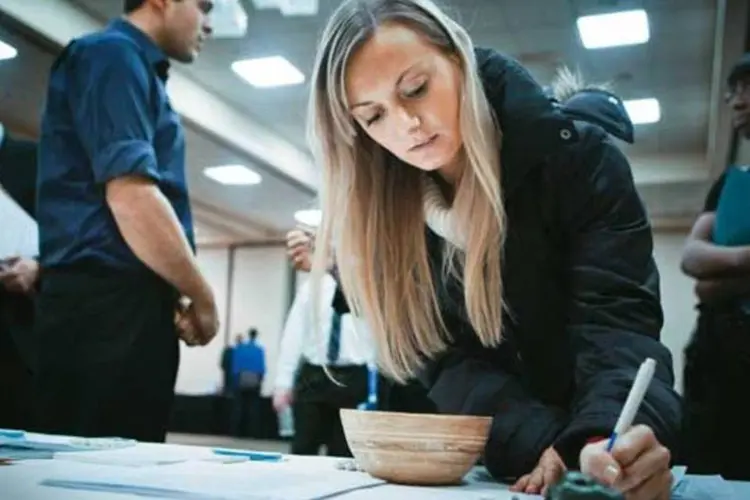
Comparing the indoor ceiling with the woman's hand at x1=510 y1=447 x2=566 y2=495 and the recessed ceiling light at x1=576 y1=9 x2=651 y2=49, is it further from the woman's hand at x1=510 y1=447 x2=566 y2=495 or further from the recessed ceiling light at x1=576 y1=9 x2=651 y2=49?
the woman's hand at x1=510 y1=447 x2=566 y2=495

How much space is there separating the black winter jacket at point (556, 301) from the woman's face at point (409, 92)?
0.05 meters

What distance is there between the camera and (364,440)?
1.88 ft

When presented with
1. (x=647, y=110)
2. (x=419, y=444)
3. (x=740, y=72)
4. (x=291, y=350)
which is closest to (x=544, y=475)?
(x=419, y=444)

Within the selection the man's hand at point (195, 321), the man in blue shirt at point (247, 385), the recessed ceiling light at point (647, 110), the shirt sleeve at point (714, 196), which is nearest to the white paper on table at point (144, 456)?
the man's hand at point (195, 321)

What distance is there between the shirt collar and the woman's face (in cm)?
47

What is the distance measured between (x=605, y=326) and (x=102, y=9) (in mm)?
3085

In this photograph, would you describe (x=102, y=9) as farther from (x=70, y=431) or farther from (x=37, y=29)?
(x=70, y=431)

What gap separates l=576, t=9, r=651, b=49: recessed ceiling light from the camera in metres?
2.63

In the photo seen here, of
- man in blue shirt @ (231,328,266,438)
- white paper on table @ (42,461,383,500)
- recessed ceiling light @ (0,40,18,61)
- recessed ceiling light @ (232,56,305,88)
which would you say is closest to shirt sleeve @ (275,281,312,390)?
recessed ceiling light @ (0,40,18,61)

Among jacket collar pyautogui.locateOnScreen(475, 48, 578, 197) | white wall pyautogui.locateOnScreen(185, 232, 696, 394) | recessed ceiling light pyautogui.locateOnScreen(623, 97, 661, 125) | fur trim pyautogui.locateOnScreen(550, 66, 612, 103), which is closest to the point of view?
jacket collar pyautogui.locateOnScreen(475, 48, 578, 197)

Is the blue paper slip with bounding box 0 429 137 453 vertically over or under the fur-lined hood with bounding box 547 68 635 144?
under

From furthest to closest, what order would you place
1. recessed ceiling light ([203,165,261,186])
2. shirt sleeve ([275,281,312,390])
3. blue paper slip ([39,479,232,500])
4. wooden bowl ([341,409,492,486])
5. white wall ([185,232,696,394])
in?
white wall ([185,232,696,394]) → recessed ceiling light ([203,165,261,186]) → shirt sleeve ([275,281,312,390]) → wooden bowl ([341,409,492,486]) → blue paper slip ([39,479,232,500])

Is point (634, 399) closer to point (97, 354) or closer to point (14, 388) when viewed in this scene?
point (97, 354)

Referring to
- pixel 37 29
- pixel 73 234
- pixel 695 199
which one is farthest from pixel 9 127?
pixel 695 199
